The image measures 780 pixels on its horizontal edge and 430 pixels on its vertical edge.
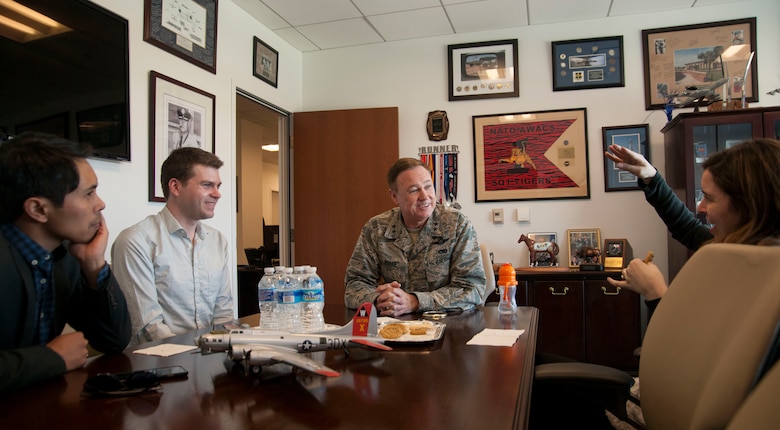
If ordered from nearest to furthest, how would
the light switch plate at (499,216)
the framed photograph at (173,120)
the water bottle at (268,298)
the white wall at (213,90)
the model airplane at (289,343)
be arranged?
the model airplane at (289,343) < the water bottle at (268,298) < the white wall at (213,90) < the framed photograph at (173,120) < the light switch plate at (499,216)

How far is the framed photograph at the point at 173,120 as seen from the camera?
9.46ft

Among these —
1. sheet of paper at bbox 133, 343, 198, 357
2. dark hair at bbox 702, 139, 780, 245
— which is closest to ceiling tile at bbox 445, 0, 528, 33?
dark hair at bbox 702, 139, 780, 245

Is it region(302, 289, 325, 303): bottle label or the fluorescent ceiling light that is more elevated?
the fluorescent ceiling light

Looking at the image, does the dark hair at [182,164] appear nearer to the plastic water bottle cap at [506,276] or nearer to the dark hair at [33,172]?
the dark hair at [33,172]

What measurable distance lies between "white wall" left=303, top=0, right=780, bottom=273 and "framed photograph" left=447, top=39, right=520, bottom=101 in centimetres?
6

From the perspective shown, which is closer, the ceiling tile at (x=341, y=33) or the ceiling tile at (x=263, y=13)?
the ceiling tile at (x=263, y=13)

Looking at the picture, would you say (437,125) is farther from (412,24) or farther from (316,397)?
(316,397)

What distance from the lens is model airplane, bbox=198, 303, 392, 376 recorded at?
3.46 ft

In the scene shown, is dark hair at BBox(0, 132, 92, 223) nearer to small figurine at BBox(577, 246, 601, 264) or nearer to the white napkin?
the white napkin

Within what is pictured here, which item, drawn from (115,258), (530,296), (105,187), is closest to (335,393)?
(115,258)

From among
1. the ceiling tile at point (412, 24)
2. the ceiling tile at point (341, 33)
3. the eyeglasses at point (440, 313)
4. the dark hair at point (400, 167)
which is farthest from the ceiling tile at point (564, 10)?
the eyeglasses at point (440, 313)

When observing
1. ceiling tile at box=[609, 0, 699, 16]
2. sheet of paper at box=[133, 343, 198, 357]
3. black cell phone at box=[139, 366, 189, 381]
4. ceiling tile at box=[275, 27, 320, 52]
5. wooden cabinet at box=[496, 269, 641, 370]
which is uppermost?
ceiling tile at box=[609, 0, 699, 16]

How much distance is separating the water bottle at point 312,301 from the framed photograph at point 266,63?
9.23 ft

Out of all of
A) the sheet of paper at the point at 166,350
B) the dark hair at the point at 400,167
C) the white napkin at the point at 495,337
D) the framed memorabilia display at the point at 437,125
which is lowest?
the white napkin at the point at 495,337
